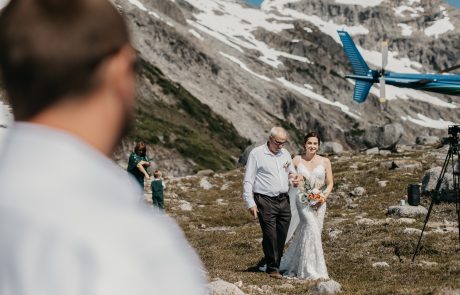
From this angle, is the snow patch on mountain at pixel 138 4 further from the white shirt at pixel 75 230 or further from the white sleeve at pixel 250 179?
the white shirt at pixel 75 230

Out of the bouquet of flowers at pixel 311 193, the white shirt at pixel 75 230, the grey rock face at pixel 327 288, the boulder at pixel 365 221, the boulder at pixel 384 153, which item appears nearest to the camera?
the white shirt at pixel 75 230

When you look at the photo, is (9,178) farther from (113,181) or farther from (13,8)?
(13,8)

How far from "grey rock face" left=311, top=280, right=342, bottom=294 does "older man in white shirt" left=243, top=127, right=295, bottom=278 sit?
226 centimetres

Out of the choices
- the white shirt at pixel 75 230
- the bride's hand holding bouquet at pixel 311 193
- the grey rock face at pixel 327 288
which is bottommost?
the grey rock face at pixel 327 288

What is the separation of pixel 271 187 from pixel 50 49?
516 inches

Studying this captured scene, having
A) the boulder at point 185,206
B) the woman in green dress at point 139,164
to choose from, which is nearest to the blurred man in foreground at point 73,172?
the woman in green dress at point 139,164

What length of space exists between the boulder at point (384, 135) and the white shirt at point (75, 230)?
267 feet

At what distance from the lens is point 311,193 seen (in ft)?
47.8

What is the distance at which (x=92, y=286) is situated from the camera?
1.18 metres

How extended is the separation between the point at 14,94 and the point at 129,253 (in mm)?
497

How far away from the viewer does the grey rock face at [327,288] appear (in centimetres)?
1216

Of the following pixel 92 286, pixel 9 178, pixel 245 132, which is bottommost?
pixel 245 132

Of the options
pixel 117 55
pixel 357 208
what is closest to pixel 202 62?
pixel 357 208

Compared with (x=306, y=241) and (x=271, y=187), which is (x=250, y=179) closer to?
(x=271, y=187)
